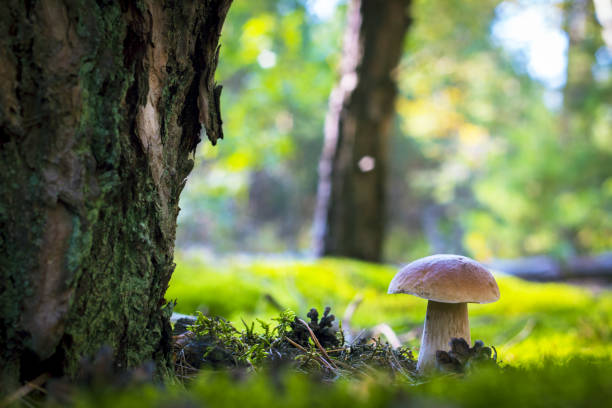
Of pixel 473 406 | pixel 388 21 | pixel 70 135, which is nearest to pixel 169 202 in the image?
pixel 70 135

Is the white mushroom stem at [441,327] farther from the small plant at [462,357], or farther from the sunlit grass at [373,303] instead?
the sunlit grass at [373,303]

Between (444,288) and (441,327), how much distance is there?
0.22m

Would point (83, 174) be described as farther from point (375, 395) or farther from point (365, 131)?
point (365, 131)

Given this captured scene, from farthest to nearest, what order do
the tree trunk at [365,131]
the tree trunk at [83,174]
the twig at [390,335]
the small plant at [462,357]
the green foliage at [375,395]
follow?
1. the tree trunk at [365,131]
2. the twig at [390,335]
3. the small plant at [462,357]
4. the tree trunk at [83,174]
5. the green foliage at [375,395]

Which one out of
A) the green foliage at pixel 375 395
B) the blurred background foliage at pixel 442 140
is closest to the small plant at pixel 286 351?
the green foliage at pixel 375 395

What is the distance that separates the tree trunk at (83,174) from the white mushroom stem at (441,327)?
729 mm

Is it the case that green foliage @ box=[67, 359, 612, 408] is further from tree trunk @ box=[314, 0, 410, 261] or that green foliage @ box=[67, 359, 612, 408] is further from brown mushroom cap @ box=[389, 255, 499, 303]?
tree trunk @ box=[314, 0, 410, 261]

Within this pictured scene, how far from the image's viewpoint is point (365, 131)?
4984 mm

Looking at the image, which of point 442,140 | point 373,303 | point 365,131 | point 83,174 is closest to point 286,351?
point 83,174

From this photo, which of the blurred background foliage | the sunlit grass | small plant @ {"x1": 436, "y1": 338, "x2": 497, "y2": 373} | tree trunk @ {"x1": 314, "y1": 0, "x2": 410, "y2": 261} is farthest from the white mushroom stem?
tree trunk @ {"x1": 314, "y1": 0, "x2": 410, "y2": 261}

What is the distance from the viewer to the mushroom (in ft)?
3.62

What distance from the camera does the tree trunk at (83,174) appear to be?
2.76 ft

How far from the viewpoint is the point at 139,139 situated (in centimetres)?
98

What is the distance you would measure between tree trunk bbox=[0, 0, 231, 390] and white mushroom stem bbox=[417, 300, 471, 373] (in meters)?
0.73
